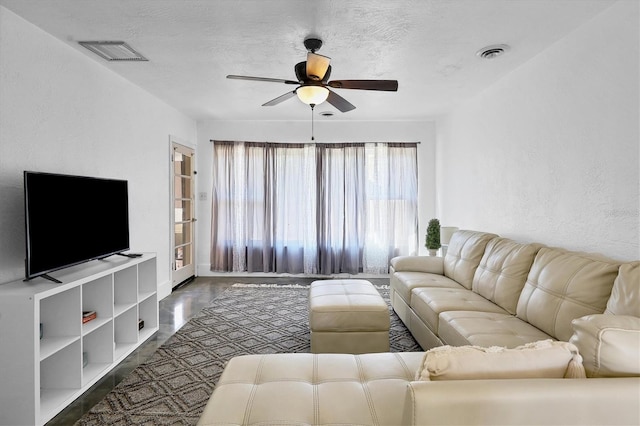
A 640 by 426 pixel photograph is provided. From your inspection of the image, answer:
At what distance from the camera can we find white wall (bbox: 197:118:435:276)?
558cm

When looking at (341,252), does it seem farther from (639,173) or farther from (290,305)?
(639,173)

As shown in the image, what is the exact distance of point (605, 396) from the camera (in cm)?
95

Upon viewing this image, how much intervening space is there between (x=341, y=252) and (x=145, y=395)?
12.0ft

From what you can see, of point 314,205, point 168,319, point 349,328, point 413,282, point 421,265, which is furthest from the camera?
point 314,205

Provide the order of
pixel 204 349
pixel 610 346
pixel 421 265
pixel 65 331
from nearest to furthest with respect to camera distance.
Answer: pixel 610 346 → pixel 65 331 → pixel 204 349 → pixel 421 265

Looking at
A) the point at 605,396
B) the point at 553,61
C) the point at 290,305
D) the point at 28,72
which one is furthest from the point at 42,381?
the point at 553,61

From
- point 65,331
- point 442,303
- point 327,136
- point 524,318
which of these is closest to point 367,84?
point 442,303

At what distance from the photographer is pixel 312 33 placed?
2.61 m

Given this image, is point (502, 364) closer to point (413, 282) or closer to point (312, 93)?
point (312, 93)

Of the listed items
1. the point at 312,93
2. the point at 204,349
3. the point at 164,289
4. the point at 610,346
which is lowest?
the point at 204,349

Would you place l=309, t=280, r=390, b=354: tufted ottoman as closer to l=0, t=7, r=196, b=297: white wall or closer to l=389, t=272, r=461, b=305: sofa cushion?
l=389, t=272, r=461, b=305: sofa cushion

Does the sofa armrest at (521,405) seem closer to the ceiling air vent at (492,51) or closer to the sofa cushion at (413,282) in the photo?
the sofa cushion at (413,282)

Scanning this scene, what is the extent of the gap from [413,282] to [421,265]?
0.62 metres

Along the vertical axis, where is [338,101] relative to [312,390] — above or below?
above
